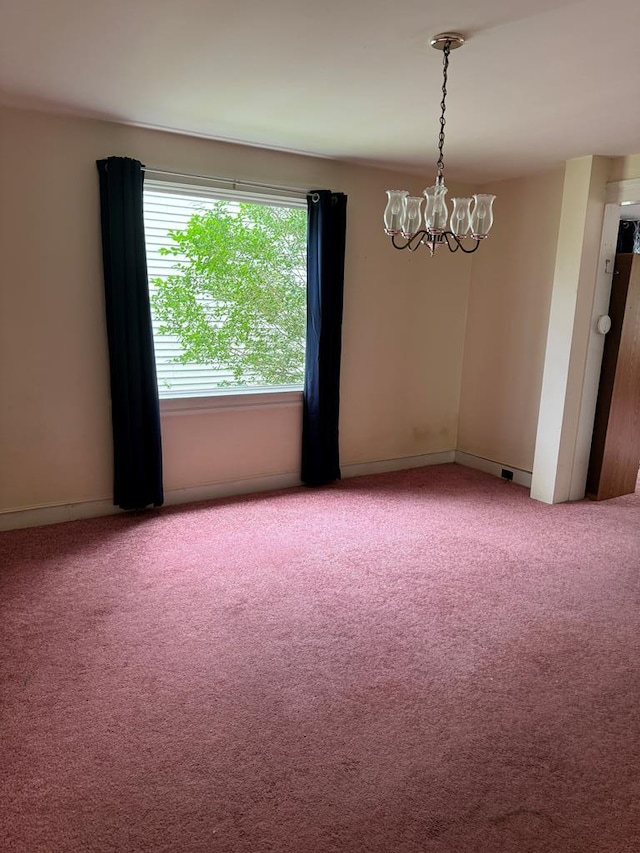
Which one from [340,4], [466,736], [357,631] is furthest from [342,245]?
[466,736]

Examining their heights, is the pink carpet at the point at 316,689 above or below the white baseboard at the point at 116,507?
below

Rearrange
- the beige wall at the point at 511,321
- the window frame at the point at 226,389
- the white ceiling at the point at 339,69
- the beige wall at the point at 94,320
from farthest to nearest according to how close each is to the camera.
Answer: the beige wall at the point at 511,321
the window frame at the point at 226,389
the beige wall at the point at 94,320
the white ceiling at the point at 339,69

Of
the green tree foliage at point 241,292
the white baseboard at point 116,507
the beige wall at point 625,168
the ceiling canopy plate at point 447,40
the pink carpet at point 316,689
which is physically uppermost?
the ceiling canopy plate at point 447,40

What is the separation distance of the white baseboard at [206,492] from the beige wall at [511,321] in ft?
1.98

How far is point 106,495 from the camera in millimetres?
4059

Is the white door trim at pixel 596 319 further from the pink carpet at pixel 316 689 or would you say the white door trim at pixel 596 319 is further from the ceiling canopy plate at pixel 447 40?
the ceiling canopy plate at pixel 447 40

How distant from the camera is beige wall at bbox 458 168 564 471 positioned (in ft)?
15.6

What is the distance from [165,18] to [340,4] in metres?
0.64

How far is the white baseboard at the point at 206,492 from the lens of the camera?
3811mm

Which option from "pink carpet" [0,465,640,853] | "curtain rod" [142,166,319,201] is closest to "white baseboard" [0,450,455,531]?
"pink carpet" [0,465,640,853]

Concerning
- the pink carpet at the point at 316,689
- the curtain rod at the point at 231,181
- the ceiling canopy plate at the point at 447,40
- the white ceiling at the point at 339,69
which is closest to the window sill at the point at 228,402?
the pink carpet at the point at 316,689

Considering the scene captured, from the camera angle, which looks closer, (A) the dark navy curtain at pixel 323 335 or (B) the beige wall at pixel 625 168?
(B) the beige wall at pixel 625 168

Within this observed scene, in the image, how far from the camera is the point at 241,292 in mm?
4348

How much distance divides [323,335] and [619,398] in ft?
7.44
